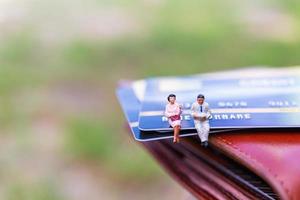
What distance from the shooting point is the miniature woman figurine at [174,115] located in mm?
731

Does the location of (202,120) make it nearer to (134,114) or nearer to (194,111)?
(194,111)

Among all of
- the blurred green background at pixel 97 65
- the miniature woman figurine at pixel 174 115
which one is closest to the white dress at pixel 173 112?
the miniature woman figurine at pixel 174 115

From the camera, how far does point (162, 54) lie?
2336 mm

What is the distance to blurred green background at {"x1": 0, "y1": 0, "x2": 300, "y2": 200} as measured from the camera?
67.6 inches

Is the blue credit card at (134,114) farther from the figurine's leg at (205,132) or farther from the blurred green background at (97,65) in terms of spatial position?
the blurred green background at (97,65)

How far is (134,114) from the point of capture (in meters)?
0.83

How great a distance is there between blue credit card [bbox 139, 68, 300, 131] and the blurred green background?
527mm

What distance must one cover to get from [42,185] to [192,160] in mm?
837

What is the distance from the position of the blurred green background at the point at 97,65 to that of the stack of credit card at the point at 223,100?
0.51 m

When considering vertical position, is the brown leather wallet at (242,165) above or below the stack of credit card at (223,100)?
below

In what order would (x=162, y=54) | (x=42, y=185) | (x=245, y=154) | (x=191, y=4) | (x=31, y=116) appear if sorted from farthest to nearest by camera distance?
(x=191, y=4)
(x=162, y=54)
(x=31, y=116)
(x=42, y=185)
(x=245, y=154)

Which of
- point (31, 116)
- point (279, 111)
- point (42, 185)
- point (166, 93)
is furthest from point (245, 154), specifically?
point (31, 116)

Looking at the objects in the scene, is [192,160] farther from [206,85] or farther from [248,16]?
[248,16]

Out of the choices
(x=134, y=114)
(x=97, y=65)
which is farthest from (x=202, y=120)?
(x=97, y=65)
